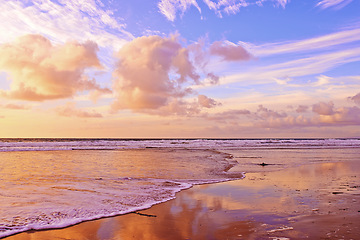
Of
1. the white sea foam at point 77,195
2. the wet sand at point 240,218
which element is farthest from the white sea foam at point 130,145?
the wet sand at point 240,218

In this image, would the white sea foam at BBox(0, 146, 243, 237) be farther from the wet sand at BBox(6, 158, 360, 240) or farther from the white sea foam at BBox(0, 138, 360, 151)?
the white sea foam at BBox(0, 138, 360, 151)

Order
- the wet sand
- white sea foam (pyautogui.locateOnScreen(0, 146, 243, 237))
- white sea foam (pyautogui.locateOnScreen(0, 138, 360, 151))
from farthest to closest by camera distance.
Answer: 1. white sea foam (pyautogui.locateOnScreen(0, 138, 360, 151))
2. white sea foam (pyautogui.locateOnScreen(0, 146, 243, 237))
3. the wet sand

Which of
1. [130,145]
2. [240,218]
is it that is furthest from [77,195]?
[130,145]

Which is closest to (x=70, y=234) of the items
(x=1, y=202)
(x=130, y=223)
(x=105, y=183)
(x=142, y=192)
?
(x=130, y=223)

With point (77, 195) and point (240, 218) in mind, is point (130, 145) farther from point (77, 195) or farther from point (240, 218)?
point (240, 218)

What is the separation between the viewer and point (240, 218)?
7164 mm

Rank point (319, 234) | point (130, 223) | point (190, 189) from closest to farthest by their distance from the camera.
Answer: point (319, 234), point (130, 223), point (190, 189)

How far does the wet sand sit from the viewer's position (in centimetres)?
600

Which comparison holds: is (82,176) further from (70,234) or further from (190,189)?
(70,234)

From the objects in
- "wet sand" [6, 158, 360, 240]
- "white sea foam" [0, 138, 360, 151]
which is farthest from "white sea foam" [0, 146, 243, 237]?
"white sea foam" [0, 138, 360, 151]

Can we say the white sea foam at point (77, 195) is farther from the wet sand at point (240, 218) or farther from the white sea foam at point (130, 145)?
the white sea foam at point (130, 145)

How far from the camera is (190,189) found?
11461 mm

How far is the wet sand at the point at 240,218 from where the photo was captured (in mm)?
6000

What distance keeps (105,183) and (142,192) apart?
2565mm
